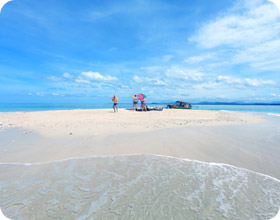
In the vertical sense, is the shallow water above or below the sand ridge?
below

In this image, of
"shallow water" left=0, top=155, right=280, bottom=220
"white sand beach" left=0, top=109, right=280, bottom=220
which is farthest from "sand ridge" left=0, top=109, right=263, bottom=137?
"shallow water" left=0, top=155, right=280, bottom=220

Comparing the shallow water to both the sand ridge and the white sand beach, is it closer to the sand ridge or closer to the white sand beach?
the white sand beach

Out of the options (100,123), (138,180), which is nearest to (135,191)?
(138,180)

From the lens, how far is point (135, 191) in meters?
3.00

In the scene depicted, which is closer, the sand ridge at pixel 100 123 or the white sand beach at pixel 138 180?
the white sand beach at pixel 138 180

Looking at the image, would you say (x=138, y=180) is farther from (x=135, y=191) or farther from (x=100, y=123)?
(x=100, y=123)

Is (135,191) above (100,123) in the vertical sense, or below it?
below

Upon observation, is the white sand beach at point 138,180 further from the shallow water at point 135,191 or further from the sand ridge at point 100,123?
the sand ridge at point 100,123

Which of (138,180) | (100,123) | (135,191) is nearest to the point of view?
(135,191)

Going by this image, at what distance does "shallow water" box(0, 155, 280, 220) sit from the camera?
2428 mm

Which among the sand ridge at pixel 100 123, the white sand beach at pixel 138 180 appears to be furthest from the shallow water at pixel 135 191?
the sand ridge at pixel 100 123

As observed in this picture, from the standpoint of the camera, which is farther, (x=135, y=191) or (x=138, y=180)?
(x=138, y=180)

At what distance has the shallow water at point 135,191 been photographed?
2.43 meters

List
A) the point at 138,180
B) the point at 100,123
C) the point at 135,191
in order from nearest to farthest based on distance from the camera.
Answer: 1. the point at 135,191
2. the point at 138,180
3. the point at 100,123
